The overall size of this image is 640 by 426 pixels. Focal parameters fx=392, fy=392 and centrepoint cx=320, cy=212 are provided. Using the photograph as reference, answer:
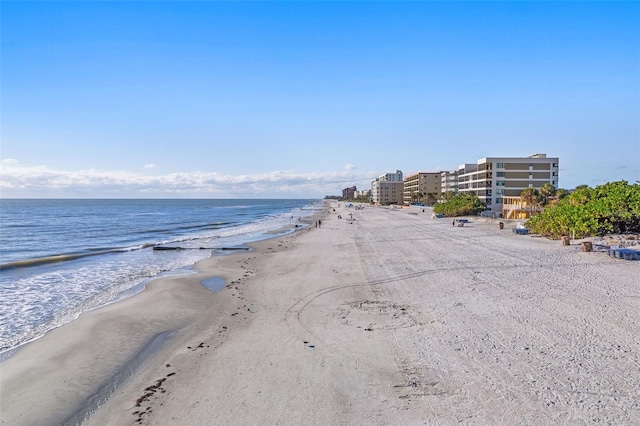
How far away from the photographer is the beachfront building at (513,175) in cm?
7312

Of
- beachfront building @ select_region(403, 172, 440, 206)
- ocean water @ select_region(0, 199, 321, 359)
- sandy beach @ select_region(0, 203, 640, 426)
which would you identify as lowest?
ocean water @ select_region(0, 199, 321, 359)

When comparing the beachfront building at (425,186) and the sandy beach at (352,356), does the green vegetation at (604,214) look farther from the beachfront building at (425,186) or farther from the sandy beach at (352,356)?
the beachfront building at (425,186)

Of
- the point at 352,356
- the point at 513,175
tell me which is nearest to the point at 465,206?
the point at 513,175

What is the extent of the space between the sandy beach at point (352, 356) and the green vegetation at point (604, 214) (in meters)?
11.8

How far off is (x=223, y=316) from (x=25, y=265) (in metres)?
17.7

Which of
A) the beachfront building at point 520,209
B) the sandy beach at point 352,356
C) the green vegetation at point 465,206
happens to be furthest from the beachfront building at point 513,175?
the sandy beach at point 352,356

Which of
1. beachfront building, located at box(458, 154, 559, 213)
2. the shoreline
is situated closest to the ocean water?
the shoreline

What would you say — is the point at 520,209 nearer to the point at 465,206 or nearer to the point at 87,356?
the point at 465,206

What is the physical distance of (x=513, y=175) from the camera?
7431 centimetres

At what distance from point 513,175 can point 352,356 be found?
75879 millimetres

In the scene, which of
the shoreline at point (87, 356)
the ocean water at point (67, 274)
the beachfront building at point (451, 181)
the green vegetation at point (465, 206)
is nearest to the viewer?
the shoreline at point (87, 356)

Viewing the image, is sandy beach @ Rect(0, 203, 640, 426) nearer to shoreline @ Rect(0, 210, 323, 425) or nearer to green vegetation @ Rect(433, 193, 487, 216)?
shoreline @ Rect(0, 210, 323, 425)

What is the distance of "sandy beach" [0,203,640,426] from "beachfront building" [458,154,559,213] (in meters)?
63.2

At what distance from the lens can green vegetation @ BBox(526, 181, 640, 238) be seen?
25828 millimetres
